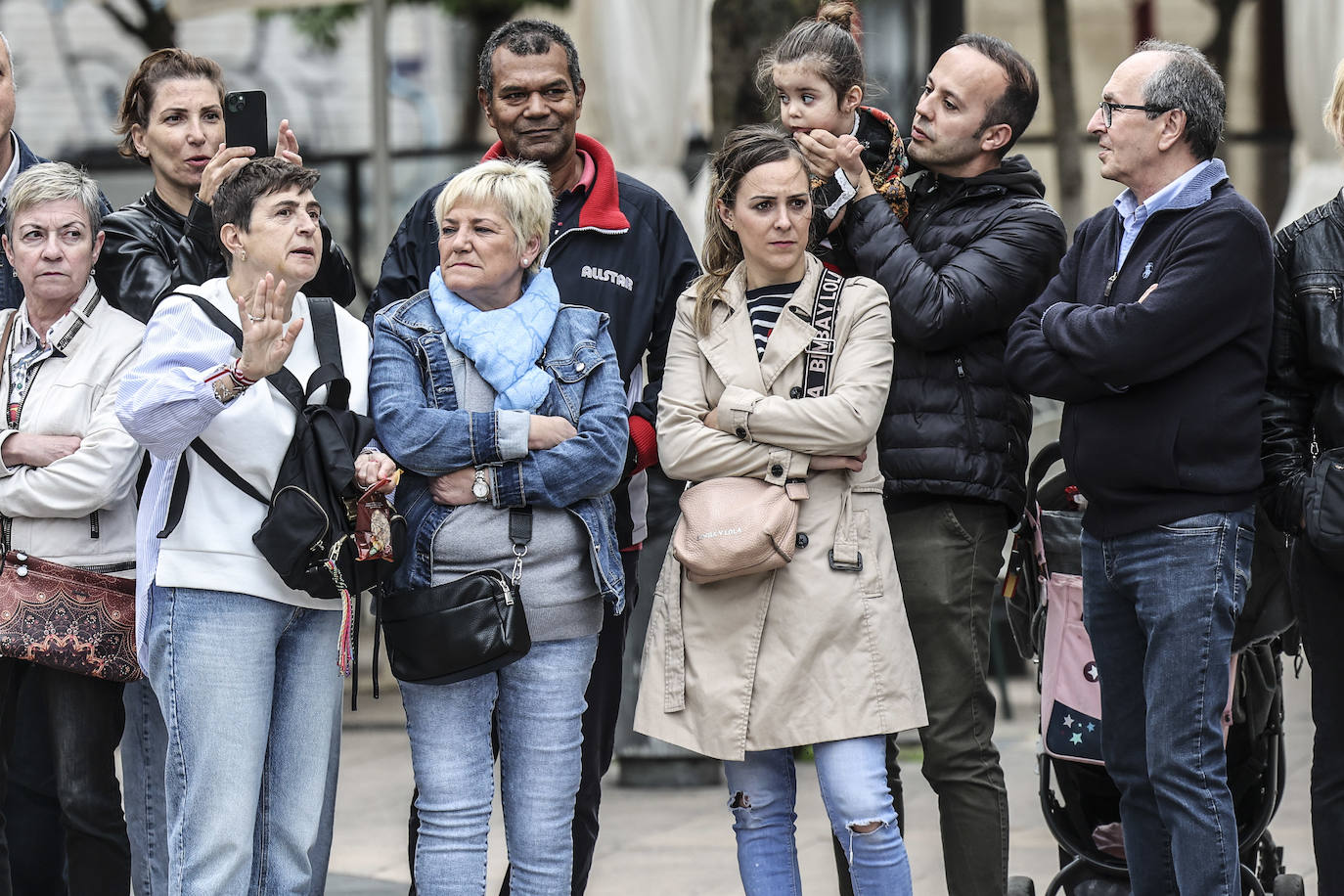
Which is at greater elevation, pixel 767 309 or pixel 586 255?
Result: pixel 586 255

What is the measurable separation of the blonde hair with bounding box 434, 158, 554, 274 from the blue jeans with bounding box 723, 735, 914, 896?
1259mm

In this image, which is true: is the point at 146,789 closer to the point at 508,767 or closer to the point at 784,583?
the point at 508,767

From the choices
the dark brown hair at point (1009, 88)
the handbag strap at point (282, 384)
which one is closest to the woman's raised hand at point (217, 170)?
the handbag strap at point (282, 384)

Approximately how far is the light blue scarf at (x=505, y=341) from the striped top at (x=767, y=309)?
18.7 inches

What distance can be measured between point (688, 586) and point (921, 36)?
302 inches

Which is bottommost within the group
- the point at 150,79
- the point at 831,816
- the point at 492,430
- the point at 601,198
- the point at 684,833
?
the point at 684,833

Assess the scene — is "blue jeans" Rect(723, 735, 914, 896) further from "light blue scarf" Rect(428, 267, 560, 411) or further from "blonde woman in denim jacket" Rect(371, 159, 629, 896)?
"light blue scarf" Rect(428, 267, 560, 411)

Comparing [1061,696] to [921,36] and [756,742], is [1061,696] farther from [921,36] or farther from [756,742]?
[921,36]

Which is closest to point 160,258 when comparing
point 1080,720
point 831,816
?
point 831,816

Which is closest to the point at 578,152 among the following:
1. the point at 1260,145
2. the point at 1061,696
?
the point at 1061,696

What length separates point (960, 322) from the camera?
3789mm

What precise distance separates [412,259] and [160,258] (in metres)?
0.59

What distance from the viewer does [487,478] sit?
11.6 ft

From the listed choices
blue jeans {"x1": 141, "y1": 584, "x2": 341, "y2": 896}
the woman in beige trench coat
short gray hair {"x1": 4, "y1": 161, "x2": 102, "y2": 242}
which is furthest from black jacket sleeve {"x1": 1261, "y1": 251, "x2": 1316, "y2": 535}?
short gray hair {"x1": 4, "y1": 161, "x2": 102, "y2": 242}
